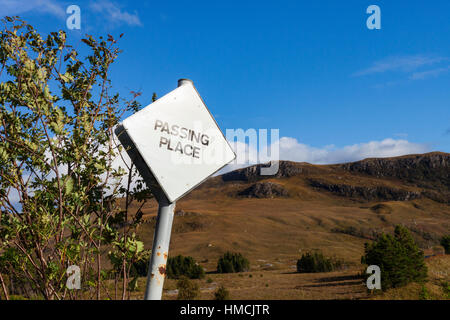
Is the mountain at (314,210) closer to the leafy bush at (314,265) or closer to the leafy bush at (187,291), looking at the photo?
the leafy bush at (314,265)

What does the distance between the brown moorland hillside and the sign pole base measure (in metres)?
8.52

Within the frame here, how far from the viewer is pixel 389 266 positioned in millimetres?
20859

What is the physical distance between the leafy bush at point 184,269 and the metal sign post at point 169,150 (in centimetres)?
3641

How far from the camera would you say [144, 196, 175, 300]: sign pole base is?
1.55m

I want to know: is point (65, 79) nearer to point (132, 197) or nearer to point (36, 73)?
point (36, 73)

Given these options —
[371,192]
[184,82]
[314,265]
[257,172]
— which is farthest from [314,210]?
[184,82]

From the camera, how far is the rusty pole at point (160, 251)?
1.55 meters

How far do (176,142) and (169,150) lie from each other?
0.19 feet

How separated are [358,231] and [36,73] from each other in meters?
90.9
